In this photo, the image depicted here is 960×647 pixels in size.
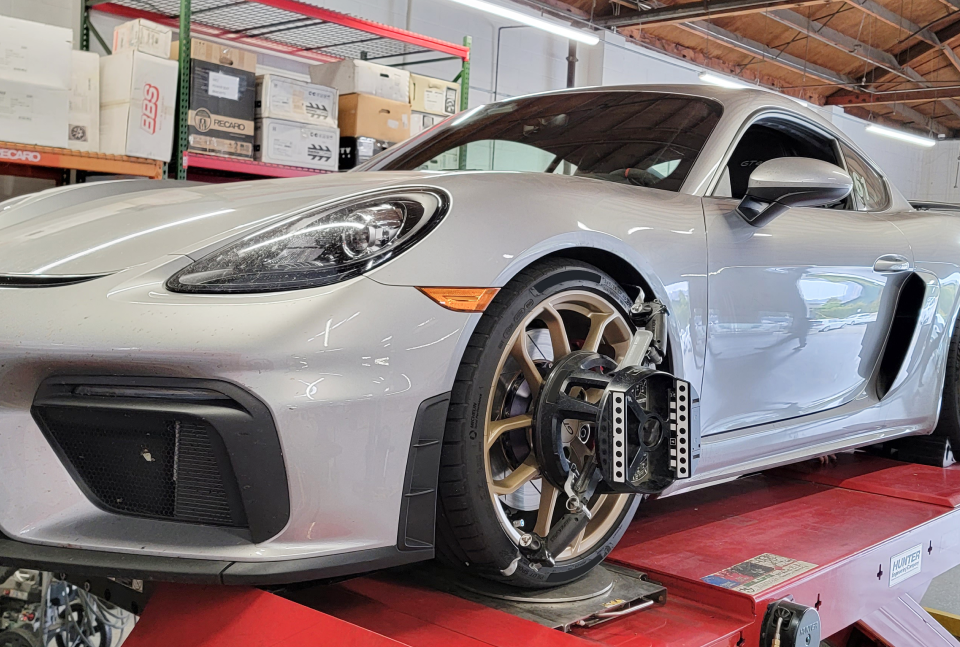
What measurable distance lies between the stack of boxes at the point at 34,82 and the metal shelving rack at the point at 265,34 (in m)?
0.71

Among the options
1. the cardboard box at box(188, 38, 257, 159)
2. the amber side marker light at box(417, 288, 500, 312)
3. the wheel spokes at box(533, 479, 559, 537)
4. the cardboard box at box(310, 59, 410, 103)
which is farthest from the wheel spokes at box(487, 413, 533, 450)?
the cardboard box at box(310, 59, 410, 103)

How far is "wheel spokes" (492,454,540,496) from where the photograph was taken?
163cm

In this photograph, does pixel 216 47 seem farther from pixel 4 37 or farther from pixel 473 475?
pixel 473 475

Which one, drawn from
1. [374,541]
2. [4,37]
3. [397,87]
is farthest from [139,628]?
[397,87]

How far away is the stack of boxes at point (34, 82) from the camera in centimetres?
435

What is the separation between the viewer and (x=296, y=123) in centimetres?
555

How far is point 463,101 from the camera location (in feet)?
22.7

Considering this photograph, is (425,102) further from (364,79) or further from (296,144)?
(296,144)

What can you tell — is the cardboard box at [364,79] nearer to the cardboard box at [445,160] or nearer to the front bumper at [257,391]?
the cardboard box at [445,160]

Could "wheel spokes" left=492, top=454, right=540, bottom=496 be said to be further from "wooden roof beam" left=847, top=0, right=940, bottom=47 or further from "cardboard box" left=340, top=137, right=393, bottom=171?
"wooden roof beam" left=847, top=0, right=940, bottom=47

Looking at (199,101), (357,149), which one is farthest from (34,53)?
(357,149)

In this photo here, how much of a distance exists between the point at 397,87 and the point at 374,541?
509cm

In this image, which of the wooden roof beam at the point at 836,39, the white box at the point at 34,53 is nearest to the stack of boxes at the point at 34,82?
the white box at the point at 34,53

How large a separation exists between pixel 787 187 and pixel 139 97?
3.80 m
